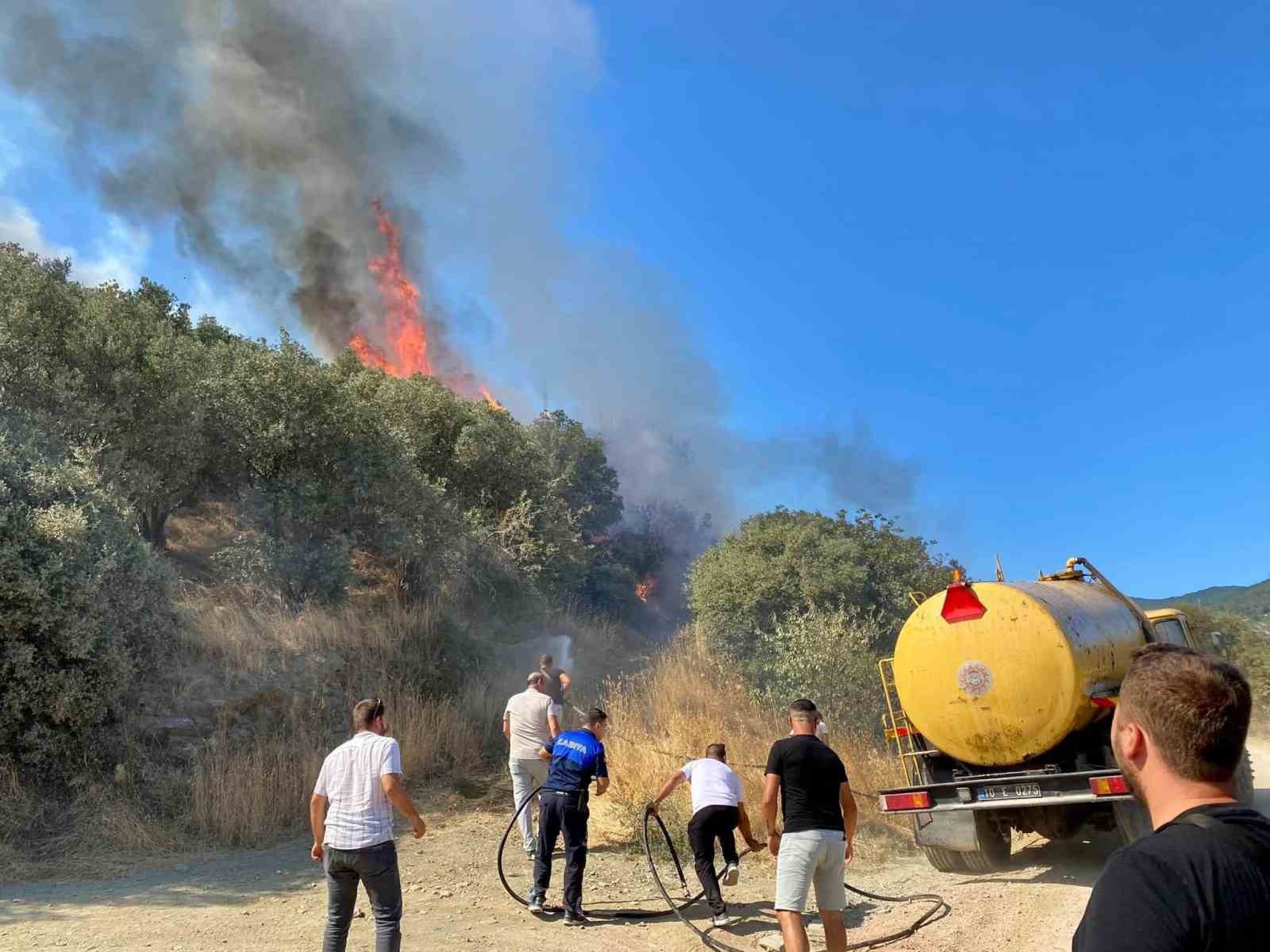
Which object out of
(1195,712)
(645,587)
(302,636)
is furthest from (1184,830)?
(645,587)

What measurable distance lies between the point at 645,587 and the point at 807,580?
58.2 ft

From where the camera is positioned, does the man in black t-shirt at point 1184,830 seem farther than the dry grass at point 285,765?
No

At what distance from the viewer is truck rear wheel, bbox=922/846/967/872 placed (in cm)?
831

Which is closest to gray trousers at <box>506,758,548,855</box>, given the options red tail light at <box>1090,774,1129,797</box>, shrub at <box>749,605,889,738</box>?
red tail light at <box>1090,774,1129,797</box>

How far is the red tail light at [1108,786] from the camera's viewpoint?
22.7ft

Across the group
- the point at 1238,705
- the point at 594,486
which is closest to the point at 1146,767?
the point at 1238,705

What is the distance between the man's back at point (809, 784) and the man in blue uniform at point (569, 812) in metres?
2.01

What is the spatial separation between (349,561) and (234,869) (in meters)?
7.26

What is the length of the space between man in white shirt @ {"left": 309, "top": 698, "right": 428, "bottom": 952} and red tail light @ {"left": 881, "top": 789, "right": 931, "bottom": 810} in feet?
15.7

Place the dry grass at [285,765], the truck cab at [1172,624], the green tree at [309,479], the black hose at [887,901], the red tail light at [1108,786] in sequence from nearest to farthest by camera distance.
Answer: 1. the black hose at [887,901]
2. the red tail light at [1108,786]
3. the dry grass at [285,765]
4. the truck cab at [1172,624]
5. the green tree at [309,479]

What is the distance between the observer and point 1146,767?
1.92 m

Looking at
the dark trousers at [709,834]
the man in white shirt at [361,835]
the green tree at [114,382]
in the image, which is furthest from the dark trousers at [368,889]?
the green tree at [114,382]

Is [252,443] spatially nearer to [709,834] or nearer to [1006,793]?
[709,834]

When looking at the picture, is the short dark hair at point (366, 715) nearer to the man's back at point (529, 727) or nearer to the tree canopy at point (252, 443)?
the man's back at point (529, 727)
